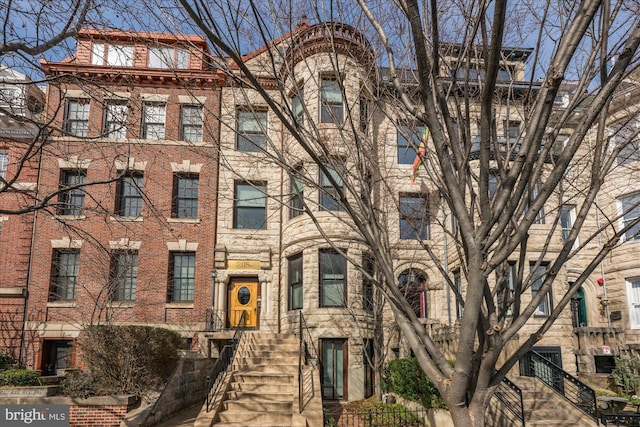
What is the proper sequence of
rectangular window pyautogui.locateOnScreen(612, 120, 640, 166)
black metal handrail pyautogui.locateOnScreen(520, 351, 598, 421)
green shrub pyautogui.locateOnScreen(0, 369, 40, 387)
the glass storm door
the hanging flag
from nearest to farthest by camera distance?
rectangular window pyautogui.locateOnScreen(612, 120, 640, 166) < the hanging flag < black metal handrail pyautogui.locateOnScreen(520, 351, 598, 421) < green shrub pyautogui.locateOnScreen(0, 369, 40, 387) < the glass storm door

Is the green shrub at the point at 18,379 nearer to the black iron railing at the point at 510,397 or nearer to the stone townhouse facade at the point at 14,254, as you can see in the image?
the stone townhouse facade at the point at 14,254

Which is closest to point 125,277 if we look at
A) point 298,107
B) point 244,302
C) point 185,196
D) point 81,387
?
point 185,196

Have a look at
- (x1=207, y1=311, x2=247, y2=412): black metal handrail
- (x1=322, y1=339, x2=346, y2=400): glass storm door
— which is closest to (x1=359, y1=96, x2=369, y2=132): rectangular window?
(x1=207, y1=311, x2=247, y2=412): black metal handrail

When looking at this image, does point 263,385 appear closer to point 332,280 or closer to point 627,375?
point 332,280

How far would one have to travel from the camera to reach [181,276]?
55.5 feet

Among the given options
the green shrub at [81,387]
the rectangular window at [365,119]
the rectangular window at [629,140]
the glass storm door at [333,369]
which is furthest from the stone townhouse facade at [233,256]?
the rectangular window at [629,140]

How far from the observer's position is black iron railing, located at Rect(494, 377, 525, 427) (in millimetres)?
10242

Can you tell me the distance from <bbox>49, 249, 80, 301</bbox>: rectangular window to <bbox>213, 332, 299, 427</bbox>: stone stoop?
6.90 m

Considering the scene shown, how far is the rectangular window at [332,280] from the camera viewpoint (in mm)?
15289

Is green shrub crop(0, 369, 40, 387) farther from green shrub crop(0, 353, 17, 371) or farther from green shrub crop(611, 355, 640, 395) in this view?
green shrub crop(611, 355, 640, 395)

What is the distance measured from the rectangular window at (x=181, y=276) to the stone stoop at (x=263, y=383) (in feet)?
12.1

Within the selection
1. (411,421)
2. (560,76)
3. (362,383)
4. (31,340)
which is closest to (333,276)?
(362,383)

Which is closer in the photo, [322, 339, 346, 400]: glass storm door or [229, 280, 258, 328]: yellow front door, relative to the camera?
[322, 339, 346, 400]: glass storm door

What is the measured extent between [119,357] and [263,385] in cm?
337
